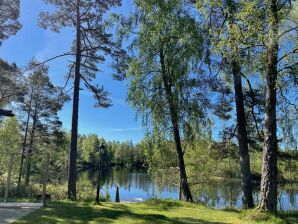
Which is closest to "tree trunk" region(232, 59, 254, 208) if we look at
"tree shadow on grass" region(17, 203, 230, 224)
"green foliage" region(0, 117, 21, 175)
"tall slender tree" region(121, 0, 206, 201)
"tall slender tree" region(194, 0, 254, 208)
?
"tall slender tree" region(194, 0, 254, 208)

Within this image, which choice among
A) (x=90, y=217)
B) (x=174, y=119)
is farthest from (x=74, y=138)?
(x=90, y=217)

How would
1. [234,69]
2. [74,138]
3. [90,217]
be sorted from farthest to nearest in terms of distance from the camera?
1. [74,138]
2. [234,69]
3. [90,217]

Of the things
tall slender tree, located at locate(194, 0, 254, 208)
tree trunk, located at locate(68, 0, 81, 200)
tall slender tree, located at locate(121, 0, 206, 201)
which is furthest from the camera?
tree trunk, located at locate(68, 0, 81, 200)

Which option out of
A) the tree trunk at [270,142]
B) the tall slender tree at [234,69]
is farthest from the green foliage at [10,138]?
the tree trunk at [270,142]

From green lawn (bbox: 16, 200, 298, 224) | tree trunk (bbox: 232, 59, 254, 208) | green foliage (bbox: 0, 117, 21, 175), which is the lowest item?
green lawn (bbox: 16, 200, 298, 224)

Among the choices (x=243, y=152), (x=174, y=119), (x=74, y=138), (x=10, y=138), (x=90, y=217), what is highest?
(x=10, y=138)

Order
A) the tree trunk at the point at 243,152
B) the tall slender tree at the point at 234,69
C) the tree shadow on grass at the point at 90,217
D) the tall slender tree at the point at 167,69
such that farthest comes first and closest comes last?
the tall slender tree at the point at 167,69
the tree trunk at the point at 243,152
the tall slender tree at the point at 234,69
the tree shadow on grass at the point at 90,217

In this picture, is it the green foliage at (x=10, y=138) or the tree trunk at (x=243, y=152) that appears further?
the green foliage at (x=10, y=138)

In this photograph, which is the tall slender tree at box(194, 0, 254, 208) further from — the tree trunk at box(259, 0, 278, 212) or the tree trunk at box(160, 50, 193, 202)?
the tree trunk at box(160, 50, 193, 202)

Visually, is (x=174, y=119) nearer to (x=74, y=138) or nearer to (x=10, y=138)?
(x=74, y=138)

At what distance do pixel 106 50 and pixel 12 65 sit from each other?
8.31m

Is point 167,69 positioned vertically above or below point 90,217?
above

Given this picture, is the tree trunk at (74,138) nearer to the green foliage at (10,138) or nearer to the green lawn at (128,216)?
the green lawn at (128,216)

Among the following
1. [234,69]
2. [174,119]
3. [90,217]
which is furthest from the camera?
[174,119]
